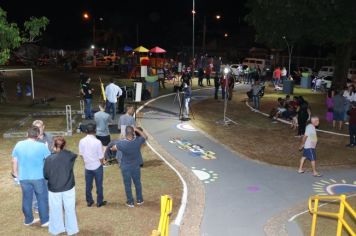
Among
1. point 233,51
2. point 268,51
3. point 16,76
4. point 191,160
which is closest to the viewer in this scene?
point 191,160

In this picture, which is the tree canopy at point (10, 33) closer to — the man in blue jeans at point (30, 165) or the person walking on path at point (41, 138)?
the person walking on path at point (41, 138)

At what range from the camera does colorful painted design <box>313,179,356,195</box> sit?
11.4m

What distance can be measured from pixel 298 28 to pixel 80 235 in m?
26.5

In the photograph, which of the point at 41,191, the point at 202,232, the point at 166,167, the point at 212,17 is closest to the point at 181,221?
the point at 202,232

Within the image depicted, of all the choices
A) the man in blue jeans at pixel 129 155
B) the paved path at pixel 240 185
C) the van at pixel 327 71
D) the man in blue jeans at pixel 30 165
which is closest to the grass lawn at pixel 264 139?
the paved path at pixel 240 185

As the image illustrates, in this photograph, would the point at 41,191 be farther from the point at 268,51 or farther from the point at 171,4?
the point at 171,4

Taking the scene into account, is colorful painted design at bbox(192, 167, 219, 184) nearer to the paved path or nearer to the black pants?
the paved path

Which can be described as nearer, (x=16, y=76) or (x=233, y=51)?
(x=16, y=76)

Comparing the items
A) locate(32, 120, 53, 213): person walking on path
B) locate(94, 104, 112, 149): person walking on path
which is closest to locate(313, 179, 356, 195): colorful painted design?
locate(94, 104, 112, 149): person walking on path

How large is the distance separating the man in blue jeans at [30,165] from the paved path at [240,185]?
3332mm

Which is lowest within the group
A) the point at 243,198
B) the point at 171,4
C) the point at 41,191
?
the point at 243,198

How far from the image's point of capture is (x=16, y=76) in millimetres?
38125

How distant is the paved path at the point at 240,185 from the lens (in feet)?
30.6

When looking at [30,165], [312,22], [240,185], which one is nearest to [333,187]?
[240,185]
